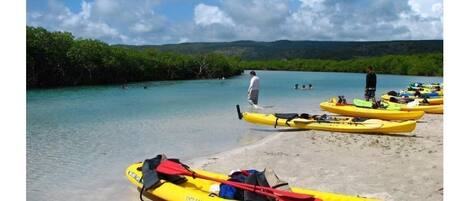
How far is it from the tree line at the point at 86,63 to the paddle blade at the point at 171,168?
120ft

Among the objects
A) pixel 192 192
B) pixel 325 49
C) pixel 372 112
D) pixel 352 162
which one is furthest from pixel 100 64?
pixel 325 49

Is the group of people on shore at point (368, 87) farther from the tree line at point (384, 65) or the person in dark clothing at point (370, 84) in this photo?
the tree line at point (384, 65)

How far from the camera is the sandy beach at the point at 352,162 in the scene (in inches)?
253

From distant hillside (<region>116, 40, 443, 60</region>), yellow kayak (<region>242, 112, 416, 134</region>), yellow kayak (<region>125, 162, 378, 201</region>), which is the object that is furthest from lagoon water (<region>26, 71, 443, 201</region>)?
distant hillside (<region>116, 40, 443, 60</region>)

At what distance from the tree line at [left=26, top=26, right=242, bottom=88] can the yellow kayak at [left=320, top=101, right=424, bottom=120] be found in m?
31.8

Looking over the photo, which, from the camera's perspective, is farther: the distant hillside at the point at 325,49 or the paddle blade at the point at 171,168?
the distant hillside at the point at 325,49

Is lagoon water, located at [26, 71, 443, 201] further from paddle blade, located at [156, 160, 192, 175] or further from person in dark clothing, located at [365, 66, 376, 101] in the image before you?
person in dark clothing, located at [365, 66, 376, 101]

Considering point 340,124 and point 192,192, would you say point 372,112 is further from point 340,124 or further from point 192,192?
point 192,192

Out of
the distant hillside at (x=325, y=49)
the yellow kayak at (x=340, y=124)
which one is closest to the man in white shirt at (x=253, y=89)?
the yellow kayak at (x=340, y=124)

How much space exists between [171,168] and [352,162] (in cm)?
370
